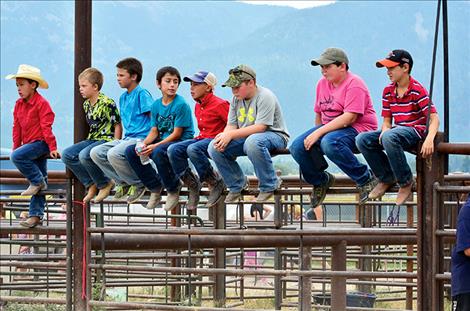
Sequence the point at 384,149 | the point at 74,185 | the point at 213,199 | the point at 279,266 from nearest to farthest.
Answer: the point at 384,149, the point at 213,199, the point at 74,185, the point at 279,266

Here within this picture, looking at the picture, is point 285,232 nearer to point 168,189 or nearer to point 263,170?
point 263,170

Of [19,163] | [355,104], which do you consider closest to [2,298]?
[19,163]

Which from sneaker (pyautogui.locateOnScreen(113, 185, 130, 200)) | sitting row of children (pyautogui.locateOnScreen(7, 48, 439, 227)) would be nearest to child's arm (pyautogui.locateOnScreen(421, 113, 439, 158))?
sitting row of children (pyautogui.locateOnScreen(7, 48, 439, 227))

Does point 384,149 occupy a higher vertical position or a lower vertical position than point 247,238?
higher

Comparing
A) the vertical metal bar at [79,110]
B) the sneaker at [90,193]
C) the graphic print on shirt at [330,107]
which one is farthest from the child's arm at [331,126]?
the vertical metal bar at [79,110]

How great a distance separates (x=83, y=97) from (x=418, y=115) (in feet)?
9.53

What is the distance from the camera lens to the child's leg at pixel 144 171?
891 centimetres

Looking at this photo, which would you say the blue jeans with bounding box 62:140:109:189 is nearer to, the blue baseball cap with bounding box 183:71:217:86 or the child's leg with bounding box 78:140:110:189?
the child's leg with bounding box 78:140:110:189

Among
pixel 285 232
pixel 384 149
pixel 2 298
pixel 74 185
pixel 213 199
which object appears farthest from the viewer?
pixel 2 298

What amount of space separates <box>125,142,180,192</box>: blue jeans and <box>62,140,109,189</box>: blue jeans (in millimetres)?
352

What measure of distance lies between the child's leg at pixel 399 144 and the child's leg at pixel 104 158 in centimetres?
237

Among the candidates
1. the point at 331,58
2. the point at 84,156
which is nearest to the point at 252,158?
the point at 331,58

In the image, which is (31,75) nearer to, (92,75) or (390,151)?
(92,75)

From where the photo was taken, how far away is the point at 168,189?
8898 millimetres
